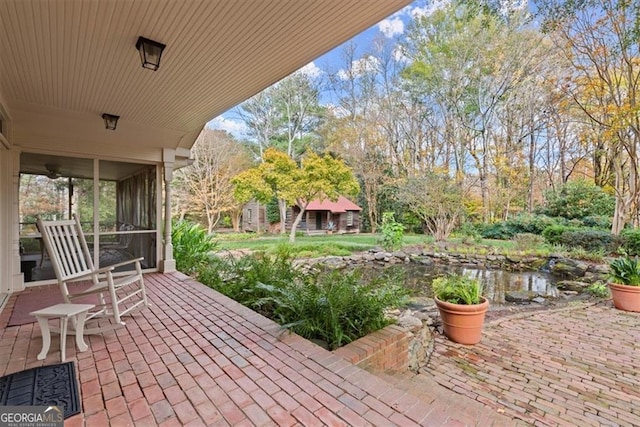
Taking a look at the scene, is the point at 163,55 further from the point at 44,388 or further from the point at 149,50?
the point at 44,388

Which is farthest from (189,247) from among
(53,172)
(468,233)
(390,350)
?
(468,233)

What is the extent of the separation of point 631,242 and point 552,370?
916 cm

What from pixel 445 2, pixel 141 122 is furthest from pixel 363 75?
pixel 141 122

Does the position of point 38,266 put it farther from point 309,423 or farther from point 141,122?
point 309,423

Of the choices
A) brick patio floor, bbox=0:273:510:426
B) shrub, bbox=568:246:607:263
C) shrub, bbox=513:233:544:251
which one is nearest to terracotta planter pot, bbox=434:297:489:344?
brick patio floor, bbox=0:273:510:426

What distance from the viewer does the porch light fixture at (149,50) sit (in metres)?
2.32

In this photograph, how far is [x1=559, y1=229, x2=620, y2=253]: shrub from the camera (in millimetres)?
9164

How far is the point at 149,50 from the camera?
235cm

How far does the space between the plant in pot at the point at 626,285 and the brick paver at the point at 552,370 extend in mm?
404

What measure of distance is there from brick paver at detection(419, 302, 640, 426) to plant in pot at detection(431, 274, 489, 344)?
0.41ft

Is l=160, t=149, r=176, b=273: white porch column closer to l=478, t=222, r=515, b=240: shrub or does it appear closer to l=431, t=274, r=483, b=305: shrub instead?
l=431, t=274, r=483, b=305: shrub

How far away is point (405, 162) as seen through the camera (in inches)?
688

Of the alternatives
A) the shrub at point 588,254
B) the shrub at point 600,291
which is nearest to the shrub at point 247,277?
the shrub at point 600,291

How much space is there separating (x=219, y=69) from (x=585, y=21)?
10.7m
